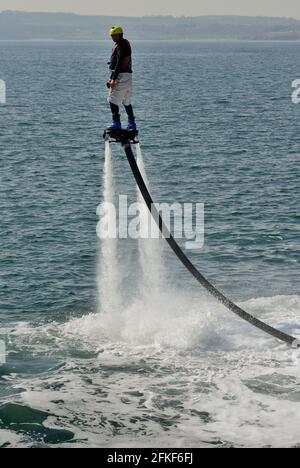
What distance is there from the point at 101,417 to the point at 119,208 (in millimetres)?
33160

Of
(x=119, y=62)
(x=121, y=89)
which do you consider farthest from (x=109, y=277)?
(x=119, y=62)

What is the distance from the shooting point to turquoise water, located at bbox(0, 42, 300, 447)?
111 ft

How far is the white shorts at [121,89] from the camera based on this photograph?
3086 centimetres

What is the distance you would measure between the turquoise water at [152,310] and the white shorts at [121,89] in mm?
12301

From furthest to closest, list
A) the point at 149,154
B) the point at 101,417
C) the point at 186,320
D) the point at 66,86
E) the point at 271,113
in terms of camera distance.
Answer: the point at 66,86
the point at 271,113
the point at 149,154
the point at 186,320
the point at 101,417

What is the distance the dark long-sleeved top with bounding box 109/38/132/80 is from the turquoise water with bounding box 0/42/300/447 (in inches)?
525

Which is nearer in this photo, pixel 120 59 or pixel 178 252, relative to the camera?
pixel 120 59

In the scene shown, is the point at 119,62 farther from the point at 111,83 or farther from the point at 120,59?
the point at 111,83

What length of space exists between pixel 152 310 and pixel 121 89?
55.1 ft

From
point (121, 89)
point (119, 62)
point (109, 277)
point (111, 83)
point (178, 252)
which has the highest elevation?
point (119, 62)

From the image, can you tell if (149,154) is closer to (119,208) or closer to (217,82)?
(119,208)

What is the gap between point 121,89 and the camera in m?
31.1

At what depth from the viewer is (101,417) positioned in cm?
3406

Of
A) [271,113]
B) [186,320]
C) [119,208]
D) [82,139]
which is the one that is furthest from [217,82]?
[186,320]
